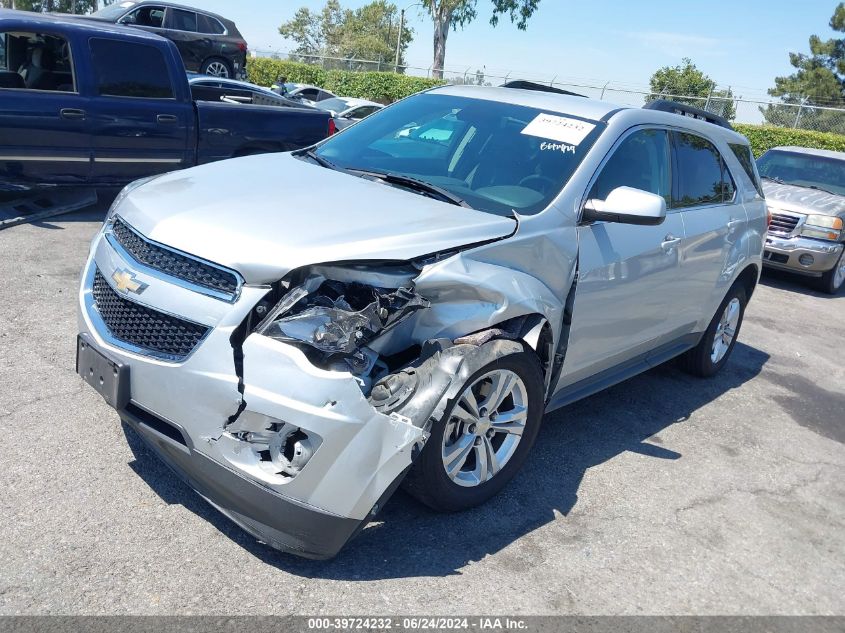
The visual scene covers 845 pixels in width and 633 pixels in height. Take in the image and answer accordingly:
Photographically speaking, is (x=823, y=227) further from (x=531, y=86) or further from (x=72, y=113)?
(x=72, y=113)

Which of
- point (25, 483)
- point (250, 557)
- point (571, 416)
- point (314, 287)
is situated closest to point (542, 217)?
point (314, 287)

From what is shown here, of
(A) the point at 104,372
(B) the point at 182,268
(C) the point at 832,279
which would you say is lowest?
(C) the point at 832,279

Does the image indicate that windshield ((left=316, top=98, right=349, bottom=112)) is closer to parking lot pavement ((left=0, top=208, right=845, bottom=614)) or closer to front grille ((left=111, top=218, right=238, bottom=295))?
parking lot pavement ((left=0, top=208, right=845, bottom=614))

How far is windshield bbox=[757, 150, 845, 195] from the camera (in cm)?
1089

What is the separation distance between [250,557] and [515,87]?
350 cm

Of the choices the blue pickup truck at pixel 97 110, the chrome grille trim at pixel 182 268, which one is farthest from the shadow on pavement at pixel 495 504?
the blue pickup truck at pixel 97 110

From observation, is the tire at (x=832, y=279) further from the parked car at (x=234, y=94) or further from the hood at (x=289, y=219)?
the hood at (x=289, y=219)

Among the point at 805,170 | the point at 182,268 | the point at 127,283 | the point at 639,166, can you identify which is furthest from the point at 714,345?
the point at 805,170

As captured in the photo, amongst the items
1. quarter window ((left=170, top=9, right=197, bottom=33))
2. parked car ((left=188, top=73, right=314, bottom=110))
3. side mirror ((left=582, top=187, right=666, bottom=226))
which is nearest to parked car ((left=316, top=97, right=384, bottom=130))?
quarter window ((left=170, top=9, right=197, bottom=33))

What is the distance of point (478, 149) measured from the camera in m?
4.34

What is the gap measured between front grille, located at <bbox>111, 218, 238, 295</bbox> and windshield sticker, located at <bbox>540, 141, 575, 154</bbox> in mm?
1997

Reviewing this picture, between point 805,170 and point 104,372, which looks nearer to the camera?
point 104,372

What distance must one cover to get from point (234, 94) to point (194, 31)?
24.6 ft

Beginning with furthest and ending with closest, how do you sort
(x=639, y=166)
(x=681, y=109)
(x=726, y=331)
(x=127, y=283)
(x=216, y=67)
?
(x=216, y=67) → (x=726, y=331) → (x=681, y=109) → (x=639, y=166) → (x=127, y=283)
